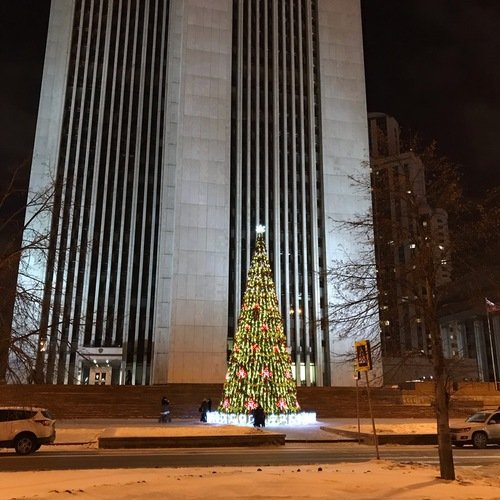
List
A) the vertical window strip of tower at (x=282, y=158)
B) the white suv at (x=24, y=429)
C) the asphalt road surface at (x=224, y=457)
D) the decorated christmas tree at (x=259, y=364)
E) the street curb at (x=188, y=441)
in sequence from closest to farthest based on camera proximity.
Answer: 1. the asphalt road surface at (x=224, y=457)
2. the white suv at (x=24, y=429)
3. the street curb at (x=188, y=441)
4. the decorated christmas tree at (x=259, y=364)
5. the vertical window strip of tower at (x=282, y=158)

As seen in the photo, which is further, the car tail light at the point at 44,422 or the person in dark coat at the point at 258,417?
the person in dark coat at the point at 258,417

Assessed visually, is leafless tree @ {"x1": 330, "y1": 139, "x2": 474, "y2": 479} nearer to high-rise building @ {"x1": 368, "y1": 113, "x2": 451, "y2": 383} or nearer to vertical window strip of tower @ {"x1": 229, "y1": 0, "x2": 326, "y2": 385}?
high-rise building @ {"x1": 368, "y1": 113, "x2": 451, "y2": 383}

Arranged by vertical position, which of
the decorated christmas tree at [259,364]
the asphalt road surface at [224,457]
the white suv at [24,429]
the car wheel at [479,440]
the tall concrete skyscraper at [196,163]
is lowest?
the asphalt road surface at [224,457]

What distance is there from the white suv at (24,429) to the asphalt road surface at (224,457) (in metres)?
0.33

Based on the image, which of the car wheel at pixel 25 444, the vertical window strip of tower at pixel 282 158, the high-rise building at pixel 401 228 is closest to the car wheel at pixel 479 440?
the high-rise building at pixel 401 228

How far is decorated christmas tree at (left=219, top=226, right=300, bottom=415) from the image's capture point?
25.8 meters

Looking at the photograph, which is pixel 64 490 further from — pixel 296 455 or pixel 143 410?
pixel 143 410

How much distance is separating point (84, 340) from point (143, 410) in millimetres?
17969

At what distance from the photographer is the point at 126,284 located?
5172 centimetres

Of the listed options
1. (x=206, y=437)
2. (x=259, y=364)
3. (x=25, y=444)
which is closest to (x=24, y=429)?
(x=25, y=444)

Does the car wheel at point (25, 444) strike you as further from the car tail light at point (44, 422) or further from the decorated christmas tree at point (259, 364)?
the decorated christmas tree at point (259, 364)

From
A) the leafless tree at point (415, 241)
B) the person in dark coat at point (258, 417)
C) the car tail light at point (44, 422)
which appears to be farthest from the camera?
the person in dark coat at point (258, 417)

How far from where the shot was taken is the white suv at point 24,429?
1658cm

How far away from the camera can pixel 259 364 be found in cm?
2594
